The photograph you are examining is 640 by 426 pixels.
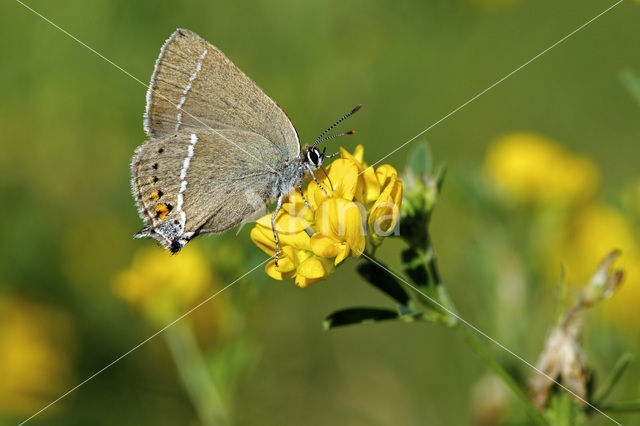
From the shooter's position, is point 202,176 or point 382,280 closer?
point 382,280

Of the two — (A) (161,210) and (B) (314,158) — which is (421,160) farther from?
(A) (161,210)

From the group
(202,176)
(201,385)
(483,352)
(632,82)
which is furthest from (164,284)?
(632,82)

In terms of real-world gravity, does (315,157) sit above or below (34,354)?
above

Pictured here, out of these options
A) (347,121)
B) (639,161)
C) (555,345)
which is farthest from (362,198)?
(639,161)

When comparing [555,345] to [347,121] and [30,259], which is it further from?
[30,259]

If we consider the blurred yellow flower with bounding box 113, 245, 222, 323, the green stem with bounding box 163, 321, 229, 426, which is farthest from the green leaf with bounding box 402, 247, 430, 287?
the blurred yellow flower with bounding box 113, 245, 222, 323

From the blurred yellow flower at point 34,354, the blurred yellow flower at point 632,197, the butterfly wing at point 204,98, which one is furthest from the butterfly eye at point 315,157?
the blurred yellow flower at point 34,354

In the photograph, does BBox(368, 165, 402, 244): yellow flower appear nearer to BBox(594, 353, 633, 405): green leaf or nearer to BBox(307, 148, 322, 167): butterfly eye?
BBox(307, 148, 322, 167): butterfly eye

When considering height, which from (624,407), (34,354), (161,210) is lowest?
(34,354)

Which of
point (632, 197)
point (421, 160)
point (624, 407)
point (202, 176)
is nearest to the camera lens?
point (624, 407)
